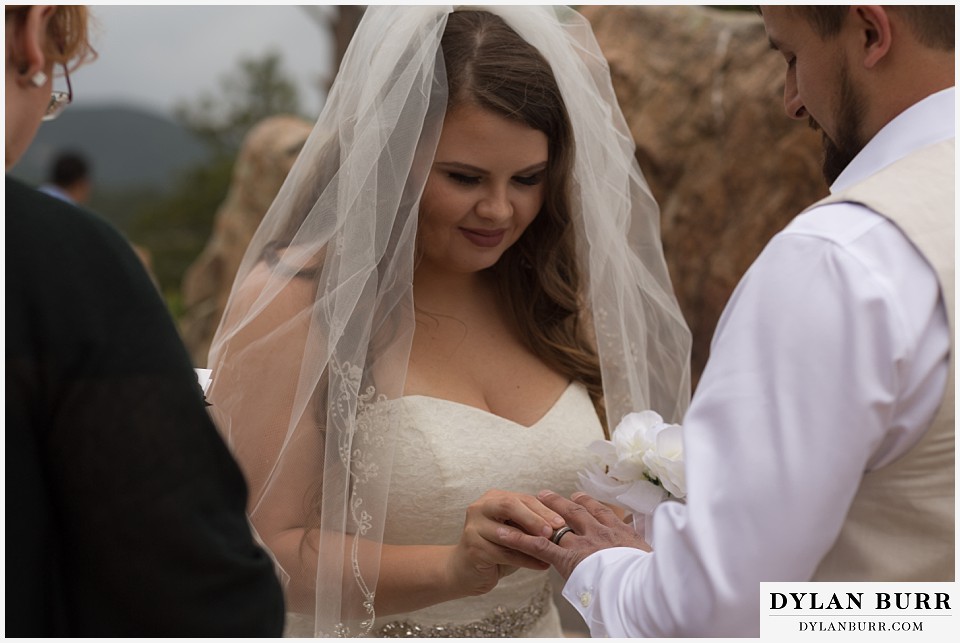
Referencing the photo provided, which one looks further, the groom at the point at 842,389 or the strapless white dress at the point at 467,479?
the strapless white dress at the point at 467,479

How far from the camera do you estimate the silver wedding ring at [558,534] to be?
2.23m

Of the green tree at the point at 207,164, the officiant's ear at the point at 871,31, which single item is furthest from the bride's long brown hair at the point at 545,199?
the green tree at the point at 207,164

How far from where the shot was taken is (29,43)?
1.43 m

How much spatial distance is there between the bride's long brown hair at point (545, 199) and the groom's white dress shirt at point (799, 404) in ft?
4.17

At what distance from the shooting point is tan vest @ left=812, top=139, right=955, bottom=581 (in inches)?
64.1

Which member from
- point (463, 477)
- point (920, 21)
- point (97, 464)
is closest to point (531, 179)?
point (463, 477)

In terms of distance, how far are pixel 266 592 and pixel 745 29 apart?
18.9ft

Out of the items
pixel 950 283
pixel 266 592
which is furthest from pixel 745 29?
pixel 266 592

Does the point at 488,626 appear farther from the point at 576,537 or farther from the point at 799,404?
the point at 799,404

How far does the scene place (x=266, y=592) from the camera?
1.46 metres

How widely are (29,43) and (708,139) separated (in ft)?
18.0

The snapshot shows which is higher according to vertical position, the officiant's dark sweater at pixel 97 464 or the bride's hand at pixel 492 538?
the officiant's dark sweater at pixel 97 464

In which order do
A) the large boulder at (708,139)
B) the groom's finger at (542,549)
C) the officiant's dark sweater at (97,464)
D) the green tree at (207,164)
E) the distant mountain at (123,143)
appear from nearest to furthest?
the officiant's dark sweater at (97,464)
the groom's finger at (542,549)
the large boulder at (708,139)
the green tree at (207,164)
the distant mountain at (123,143)

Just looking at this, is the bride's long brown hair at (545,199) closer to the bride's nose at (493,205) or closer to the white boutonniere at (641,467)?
the bride's nose at (493,205)
